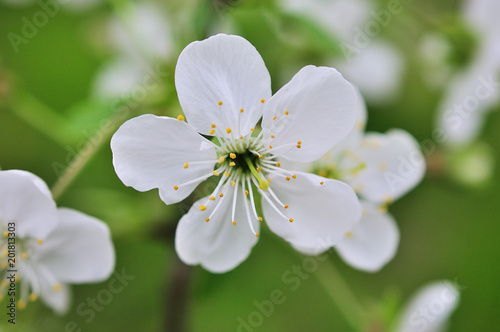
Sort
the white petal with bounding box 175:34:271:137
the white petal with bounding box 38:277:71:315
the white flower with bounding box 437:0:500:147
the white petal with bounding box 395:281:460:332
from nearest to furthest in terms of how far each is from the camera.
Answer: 1. the white petal with bounding box 175:34:271:137
2. the white petal with bounding box 38:277:71:315
3. the white petal with bounding box 395:281:460:332
4. the white flower with bounding box 437:0:500:147

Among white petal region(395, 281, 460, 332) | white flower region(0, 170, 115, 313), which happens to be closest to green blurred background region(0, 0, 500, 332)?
white petal region(395, 281, 460, 332)

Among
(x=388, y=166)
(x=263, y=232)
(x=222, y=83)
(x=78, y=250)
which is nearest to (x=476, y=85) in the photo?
(x=388, y=166)

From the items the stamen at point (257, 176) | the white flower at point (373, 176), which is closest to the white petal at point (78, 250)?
the stamen at point (257, 176)

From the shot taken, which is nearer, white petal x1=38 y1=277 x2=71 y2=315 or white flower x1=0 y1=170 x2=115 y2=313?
white flower x1=0 y1=170 x2=115 y2=313

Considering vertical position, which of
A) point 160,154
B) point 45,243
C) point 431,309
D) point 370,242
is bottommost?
point 431,309

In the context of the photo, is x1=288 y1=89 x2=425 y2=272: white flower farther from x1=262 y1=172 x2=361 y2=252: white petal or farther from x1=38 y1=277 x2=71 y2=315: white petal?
x1=38 y1=277 x2=71 y2=315: white petal

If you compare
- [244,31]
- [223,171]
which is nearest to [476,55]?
[244,31]

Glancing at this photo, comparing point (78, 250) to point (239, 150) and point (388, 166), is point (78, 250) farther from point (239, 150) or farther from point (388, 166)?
point (388, 166)
